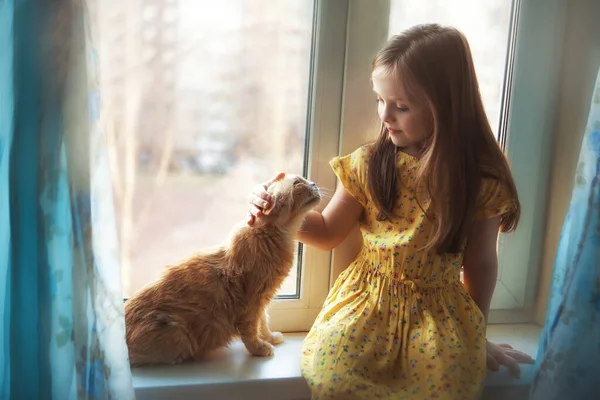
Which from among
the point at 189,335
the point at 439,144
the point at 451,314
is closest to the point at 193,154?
the point at 189,335

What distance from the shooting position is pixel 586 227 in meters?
1.17

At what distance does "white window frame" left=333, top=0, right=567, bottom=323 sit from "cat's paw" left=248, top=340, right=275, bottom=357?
26 centimetres

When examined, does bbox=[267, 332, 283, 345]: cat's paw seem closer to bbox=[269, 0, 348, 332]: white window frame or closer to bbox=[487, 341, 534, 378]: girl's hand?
bbox=[269, 0, 348, 332]: white window frame

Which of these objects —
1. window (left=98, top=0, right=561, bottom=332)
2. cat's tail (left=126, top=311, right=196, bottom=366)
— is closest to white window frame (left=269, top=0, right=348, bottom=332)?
window (left=98, top=0, right=561, bottom=332)

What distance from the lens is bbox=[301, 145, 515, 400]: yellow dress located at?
114 cm

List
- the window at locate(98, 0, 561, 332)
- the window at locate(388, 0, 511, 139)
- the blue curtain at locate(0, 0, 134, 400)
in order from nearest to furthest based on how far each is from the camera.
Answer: the blue curtain at locate(0, 0, 134, 400) < the window at locate(98, 0, 561, 332) < the window at locate(388, 0, 511, 139)

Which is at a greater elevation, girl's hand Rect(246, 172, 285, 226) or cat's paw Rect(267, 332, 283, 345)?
girl's hand Rect(246, 172, 285, 226)

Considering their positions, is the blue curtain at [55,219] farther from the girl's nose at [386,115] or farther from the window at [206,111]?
the girl's nose at [386,115]

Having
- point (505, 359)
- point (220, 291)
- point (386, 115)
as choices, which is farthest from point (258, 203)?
point (505, 359)

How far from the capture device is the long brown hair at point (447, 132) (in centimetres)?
117

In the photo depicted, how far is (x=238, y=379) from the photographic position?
1.19 meters

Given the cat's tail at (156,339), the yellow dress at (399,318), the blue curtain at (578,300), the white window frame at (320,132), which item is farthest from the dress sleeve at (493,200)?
the cat's tail at (156,339)

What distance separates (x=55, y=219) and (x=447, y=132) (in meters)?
0.75

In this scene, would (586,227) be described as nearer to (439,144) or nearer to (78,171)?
(439,144)
